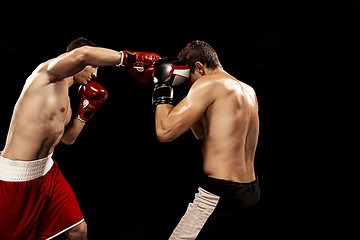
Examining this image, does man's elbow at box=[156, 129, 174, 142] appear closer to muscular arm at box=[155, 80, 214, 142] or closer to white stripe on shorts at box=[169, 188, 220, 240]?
muscular arm at box=[155, 80, 214, 142]

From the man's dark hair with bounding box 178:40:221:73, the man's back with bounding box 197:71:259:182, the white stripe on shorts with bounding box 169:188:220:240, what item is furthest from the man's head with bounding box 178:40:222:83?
the white stripe on shorts with bounding box 169:188:220:240

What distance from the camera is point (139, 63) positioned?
5.46 ft

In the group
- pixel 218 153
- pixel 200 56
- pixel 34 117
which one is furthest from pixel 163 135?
pixel 34 117

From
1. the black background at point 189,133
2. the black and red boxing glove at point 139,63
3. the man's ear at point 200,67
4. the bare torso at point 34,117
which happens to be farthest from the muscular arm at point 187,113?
the black background at point 189,133

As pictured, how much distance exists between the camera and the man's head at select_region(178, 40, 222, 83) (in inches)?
63.1

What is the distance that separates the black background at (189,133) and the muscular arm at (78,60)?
1.33m

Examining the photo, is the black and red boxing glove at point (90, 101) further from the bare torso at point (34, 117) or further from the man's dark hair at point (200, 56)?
the man's dark hair at point (200, 56)

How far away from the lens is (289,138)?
293cm

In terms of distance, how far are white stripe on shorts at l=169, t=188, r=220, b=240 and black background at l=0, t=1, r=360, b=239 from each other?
1358 millimetres

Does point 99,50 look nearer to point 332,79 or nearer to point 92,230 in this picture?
point 92,230

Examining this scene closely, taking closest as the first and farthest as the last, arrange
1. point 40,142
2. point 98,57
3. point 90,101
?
point 98,57, point 40,142, point 90,101

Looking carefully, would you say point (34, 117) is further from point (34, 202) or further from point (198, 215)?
point (198, 215)

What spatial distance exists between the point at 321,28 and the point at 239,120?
1961 mm

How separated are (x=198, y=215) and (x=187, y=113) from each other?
493 millimetres
